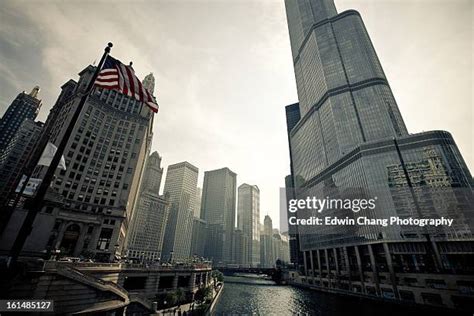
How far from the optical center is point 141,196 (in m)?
190

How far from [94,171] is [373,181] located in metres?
99.7

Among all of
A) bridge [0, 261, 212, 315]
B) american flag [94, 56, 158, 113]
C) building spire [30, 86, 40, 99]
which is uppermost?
building spire [30, 86, 40, 99]

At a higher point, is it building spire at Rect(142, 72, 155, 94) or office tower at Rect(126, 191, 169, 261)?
building spire at Rect(142, 72, 155, 94)

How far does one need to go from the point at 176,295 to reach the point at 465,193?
91.9 m

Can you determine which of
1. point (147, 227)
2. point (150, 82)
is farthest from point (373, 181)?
point (147, 227)

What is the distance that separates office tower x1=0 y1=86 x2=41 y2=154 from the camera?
149 meters

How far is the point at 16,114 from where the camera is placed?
153375mm

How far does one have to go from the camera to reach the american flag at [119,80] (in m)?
15.4

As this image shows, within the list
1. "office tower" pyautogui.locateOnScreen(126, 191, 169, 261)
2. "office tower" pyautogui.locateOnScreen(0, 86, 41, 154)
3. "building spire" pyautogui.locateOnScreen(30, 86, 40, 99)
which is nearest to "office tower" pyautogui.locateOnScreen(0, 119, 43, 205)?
"office tower" pyautogui.locateOnScreen(0, 86, 41, 154)

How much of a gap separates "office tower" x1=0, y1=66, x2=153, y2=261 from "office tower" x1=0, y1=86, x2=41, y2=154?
106636 millimetres

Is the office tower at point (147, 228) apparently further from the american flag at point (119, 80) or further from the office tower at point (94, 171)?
the american flag at point (119, 80)

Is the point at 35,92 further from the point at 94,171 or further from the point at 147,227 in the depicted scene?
the point at 94,171

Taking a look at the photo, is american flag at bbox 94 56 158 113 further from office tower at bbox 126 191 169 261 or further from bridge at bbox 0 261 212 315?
office tower at bbox 126 191 169 261

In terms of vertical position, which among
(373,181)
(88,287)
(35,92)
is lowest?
(88,287)
